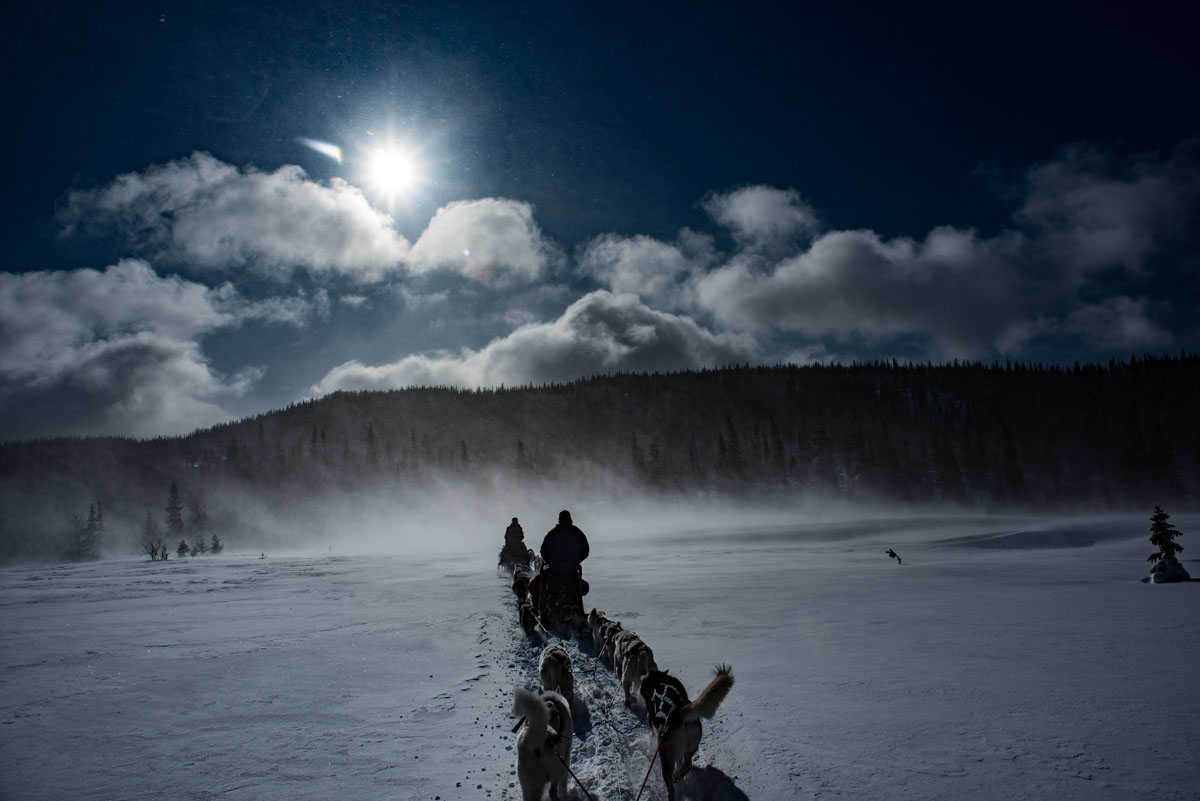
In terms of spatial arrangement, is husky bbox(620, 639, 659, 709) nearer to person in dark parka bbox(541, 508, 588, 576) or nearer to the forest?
person in dark parka bbox(541, 508, 588, 576)

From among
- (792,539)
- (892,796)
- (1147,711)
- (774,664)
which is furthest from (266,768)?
(792,539)

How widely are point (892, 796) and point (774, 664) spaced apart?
375 cm

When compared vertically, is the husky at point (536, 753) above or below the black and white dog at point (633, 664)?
above

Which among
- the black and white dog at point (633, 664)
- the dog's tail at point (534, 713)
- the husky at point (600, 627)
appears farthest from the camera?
the husky at point (600, 627)

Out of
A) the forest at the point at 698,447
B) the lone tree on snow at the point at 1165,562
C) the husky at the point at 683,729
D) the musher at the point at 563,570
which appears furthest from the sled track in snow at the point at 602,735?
the forest at the point at 698,447

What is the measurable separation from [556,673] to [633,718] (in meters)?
0.98

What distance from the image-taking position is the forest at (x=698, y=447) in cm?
9825

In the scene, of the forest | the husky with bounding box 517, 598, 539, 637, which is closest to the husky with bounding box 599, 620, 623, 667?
the husky with bounding box 517, 598, 539, 637

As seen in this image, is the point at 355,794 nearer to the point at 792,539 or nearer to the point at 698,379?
the point at 792,539

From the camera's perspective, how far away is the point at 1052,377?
455 ft

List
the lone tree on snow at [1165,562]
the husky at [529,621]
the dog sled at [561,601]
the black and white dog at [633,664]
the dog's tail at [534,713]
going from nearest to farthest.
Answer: the dog's tail at [534,713] → the black and white dog at [633,664] → the husky at [529,621] → the dog sled at [561,601] → the lone tree on snow at [1165,562]

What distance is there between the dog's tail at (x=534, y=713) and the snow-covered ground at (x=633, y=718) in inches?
30.4

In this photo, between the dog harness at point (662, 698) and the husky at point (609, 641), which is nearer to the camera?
the dog harness at point (662, 698)

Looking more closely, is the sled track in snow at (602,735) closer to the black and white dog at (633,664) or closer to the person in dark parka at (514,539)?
the black and white dog at (633,664)
